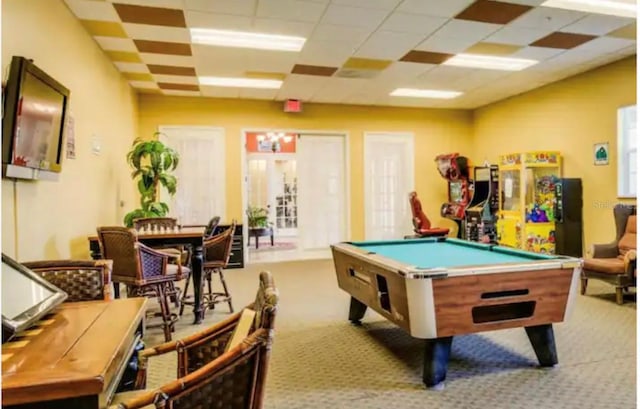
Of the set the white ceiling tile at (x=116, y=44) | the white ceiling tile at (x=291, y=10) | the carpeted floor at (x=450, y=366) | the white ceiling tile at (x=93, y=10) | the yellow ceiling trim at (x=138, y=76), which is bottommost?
the carpeted floor at (x=450, y=366)

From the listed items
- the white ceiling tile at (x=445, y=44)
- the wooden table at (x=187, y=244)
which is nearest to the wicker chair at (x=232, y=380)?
the wooden table at (x=187, y=244)

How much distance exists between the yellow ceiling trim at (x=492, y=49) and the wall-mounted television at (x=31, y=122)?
435 cm

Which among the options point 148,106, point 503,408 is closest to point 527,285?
point 503,408

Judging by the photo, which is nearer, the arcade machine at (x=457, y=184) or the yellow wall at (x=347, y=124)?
the yellow wall at (x=347, y=124)

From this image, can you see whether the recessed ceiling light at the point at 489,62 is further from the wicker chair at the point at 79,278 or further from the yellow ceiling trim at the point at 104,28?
the wicker chair at the point at 79,278

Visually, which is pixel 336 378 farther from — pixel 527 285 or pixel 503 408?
pixel 527 285

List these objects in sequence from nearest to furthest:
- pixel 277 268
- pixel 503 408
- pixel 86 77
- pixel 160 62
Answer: pixel 503 408, pixel 86 77, pixel 160 62, pixel 277 268

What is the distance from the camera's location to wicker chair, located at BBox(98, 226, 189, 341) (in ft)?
10.9

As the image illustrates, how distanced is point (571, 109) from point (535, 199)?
1.43 metres

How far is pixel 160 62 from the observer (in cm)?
546

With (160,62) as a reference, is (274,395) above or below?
below

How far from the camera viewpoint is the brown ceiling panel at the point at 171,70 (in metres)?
5.67

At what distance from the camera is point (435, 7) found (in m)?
3.90

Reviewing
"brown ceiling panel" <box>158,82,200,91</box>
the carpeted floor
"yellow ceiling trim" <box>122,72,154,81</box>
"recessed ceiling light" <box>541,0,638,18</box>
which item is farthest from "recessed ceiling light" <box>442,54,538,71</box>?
"yellow ceiling trim" <box>122,72,154,81</box>
